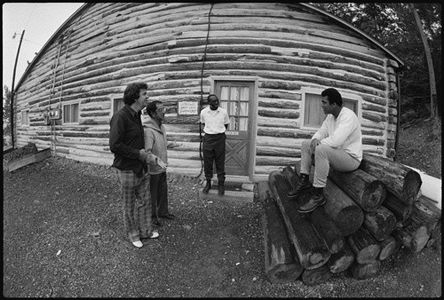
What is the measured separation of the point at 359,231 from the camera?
309 cm

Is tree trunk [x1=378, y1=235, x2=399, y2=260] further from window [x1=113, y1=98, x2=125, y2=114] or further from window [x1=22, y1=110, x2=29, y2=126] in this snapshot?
window [x1=22, y1=110, x2=29, y2=126]

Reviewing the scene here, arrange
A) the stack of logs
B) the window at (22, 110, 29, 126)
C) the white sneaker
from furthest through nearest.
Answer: the window at (22, 110, 29, 126) → the white sneaker → the stack of logs

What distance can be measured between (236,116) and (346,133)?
3773mm

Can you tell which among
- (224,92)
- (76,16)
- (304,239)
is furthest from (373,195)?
(76,16)

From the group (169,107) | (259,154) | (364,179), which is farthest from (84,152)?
(364,179)

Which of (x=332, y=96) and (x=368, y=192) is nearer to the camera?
(x=368, y=192)

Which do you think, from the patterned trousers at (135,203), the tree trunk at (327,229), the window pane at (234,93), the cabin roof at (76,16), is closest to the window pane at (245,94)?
the window pane at (234,93)

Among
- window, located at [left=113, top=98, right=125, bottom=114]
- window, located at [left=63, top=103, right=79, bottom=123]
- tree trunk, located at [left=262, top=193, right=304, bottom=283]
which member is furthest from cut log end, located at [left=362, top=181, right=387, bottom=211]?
window, located at [left=63, top=103, right=79, bottom=123]

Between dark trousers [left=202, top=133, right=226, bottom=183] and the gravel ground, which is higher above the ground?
dark trousers [left=202, top=133, right=226, bottom=183]

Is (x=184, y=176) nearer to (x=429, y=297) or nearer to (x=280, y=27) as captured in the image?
(x=280, y=27)

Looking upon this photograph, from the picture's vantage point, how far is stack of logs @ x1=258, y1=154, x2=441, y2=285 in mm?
2837

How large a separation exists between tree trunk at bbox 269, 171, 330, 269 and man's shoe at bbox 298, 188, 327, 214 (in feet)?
0.54

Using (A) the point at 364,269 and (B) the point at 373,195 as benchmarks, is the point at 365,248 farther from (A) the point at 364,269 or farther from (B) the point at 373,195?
(B) the point at 373,195

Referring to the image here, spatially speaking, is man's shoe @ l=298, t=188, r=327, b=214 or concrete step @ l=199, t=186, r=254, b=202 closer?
man's shoe @ l=298, t=188, r=327, b=214
